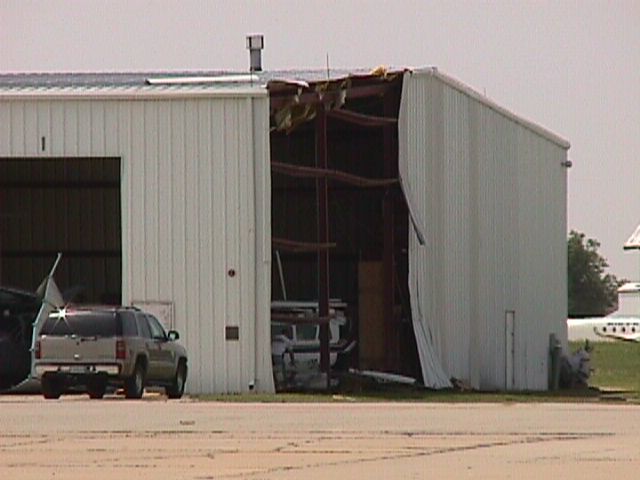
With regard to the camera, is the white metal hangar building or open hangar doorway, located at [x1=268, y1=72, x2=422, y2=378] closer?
the white metal hangar building

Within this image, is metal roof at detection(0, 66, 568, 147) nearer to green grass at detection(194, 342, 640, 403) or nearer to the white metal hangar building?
the white metal hangar building

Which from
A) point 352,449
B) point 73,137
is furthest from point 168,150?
point 352,449

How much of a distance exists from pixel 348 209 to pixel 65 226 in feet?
24.5

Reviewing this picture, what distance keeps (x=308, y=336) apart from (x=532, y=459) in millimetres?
24276

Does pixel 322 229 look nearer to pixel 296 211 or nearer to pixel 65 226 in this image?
pixel 296 211

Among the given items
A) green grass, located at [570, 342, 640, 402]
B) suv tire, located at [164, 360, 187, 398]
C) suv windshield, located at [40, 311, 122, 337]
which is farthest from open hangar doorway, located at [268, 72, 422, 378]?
suv windshield, located at [40, 311, 122, 337]

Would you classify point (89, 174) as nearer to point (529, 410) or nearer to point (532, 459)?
point (529, 410)

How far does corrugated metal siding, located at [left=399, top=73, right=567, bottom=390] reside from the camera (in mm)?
46438

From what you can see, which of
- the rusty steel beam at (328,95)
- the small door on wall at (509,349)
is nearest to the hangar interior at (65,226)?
the rusty steel beam at (328,95)

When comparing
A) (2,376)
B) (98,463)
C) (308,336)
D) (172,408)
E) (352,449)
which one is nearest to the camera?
(98,463)

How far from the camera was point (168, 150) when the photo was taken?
135ft

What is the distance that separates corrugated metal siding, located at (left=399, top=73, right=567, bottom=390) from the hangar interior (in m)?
8.78

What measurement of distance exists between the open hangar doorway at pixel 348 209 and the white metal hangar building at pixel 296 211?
0.06 meters

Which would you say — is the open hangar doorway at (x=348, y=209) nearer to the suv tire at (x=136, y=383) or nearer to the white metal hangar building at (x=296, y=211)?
the white metal hangar building at (x=296, y=211)
